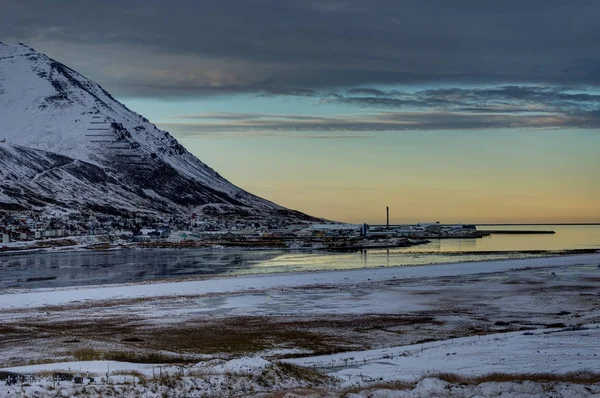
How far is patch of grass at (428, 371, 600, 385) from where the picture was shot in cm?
2633

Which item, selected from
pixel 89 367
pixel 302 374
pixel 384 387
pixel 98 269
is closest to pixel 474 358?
pixel 384 387

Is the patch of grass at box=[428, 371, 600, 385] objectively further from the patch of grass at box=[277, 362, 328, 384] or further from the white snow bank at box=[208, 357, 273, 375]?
the white snow bank at box=[208, 357, 273, 375]

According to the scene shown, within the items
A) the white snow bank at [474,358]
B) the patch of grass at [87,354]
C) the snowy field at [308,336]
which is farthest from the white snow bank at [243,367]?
the patch of grass at [87,354]

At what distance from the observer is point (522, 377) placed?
2702cm

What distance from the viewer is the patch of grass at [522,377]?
2633 centimetres

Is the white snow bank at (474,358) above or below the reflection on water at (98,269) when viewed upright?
below

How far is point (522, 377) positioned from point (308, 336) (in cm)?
1391

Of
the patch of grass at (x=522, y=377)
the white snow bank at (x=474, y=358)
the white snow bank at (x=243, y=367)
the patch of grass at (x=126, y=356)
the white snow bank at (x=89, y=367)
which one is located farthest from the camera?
the patch of grass at (x=126, y=356)

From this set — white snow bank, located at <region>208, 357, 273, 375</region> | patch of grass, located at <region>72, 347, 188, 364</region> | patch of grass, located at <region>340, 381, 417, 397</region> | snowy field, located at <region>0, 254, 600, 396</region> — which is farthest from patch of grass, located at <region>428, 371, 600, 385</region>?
patch of grass, located at <region>72, 347, 188, 364</region>

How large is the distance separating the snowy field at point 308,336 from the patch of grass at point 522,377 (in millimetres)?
136

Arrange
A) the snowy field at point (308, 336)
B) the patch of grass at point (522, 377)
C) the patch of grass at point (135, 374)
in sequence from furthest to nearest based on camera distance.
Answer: the patch of grass at point (522, 377) → the snowy field at point (308, 336) → the patch of grass at point (135, 374)

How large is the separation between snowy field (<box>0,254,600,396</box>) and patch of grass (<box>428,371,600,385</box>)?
14 cm

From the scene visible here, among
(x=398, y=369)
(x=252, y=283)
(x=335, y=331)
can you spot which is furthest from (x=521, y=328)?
(x=252, y=283)

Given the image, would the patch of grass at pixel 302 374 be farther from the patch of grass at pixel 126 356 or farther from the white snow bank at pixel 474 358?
the patch of grass at pixel 126 356
